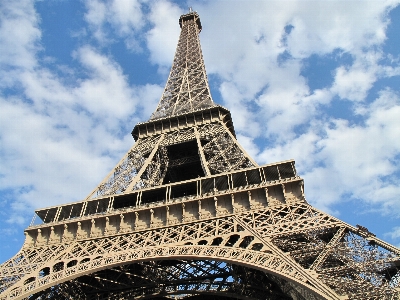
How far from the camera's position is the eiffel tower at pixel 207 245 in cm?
1309

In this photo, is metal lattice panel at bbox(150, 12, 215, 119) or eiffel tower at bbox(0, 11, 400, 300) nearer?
eiffel tower at bbox(0, 11, 400, 300)

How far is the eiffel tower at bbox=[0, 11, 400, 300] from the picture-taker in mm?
13086

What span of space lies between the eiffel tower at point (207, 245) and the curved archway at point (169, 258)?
0.13 ft

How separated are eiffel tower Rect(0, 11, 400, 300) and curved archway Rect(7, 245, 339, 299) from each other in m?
0.04

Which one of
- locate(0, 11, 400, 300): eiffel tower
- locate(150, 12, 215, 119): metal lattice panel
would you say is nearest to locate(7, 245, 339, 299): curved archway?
locate(0, 11, 400, 300): eiffel tower

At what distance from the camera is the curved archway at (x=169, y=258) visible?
1311cm

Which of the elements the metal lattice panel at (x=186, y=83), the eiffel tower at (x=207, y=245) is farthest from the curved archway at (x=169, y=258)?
the metal lattice panel at (x=186, y=83)

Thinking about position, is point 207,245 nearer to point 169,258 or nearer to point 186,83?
point 169,258

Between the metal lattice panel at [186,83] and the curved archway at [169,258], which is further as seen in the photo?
the metal lattice panel at [186,83]

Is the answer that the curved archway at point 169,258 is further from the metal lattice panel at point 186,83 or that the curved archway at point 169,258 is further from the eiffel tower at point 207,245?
the metal lattice panel at point 186,83

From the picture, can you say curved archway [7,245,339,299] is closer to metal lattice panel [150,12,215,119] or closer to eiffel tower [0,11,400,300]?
eiffel tower [0,11,400,300]

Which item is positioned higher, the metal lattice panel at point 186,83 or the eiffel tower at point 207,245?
the metal lattice panel at point 186,83

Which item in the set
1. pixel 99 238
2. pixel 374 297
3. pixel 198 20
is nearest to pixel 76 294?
pixel 99 238

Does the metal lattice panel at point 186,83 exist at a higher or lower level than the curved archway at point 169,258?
higher
